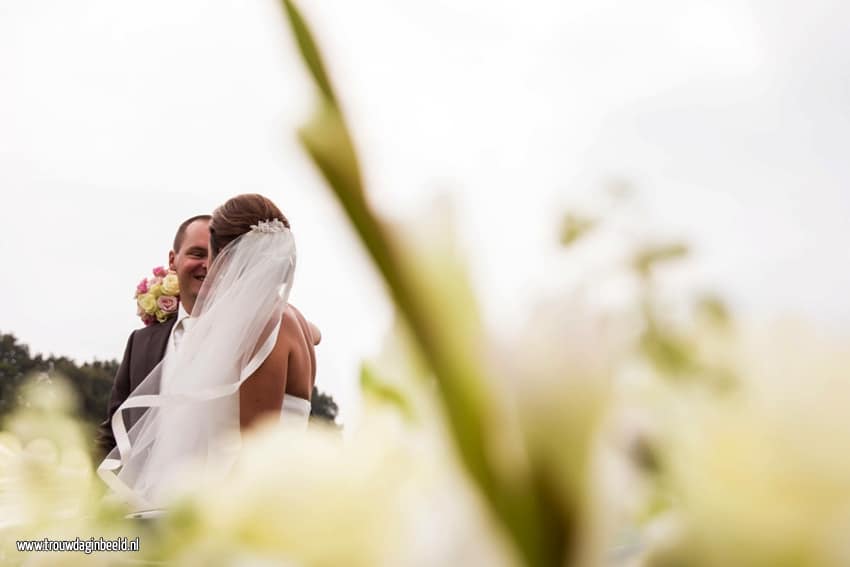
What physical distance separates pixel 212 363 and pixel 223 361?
0.03 meters

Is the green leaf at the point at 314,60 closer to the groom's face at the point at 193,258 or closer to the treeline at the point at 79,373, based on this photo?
the groom's face at the point at 193,258

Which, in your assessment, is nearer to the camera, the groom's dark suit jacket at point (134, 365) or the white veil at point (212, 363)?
the white veil at point (212, 363)

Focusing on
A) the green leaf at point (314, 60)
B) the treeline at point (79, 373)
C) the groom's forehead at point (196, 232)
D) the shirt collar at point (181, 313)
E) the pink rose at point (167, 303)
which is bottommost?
the treeline at point (79, 373)

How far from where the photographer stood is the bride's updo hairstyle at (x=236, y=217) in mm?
1852

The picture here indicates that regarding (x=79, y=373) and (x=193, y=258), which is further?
(x=79, y=373)

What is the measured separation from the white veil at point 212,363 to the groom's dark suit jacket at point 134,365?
7 centimetres

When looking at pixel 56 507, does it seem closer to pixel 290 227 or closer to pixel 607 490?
pixel 607 490

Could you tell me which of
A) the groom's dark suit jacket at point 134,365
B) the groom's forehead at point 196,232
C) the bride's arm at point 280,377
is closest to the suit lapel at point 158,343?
the groom's dark suit jacket at point 134,365

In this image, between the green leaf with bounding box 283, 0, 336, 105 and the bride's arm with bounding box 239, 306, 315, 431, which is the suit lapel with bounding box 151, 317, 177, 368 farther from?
the green leaf with bounding box 283, 0, 336, 105

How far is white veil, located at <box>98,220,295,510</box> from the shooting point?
5.75 feet

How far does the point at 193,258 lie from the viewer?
6.65 ft

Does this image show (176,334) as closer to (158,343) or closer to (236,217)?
(158,343)

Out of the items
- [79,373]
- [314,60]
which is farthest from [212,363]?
Result: [79,373]

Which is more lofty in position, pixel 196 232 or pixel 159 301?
pixel 196 232
